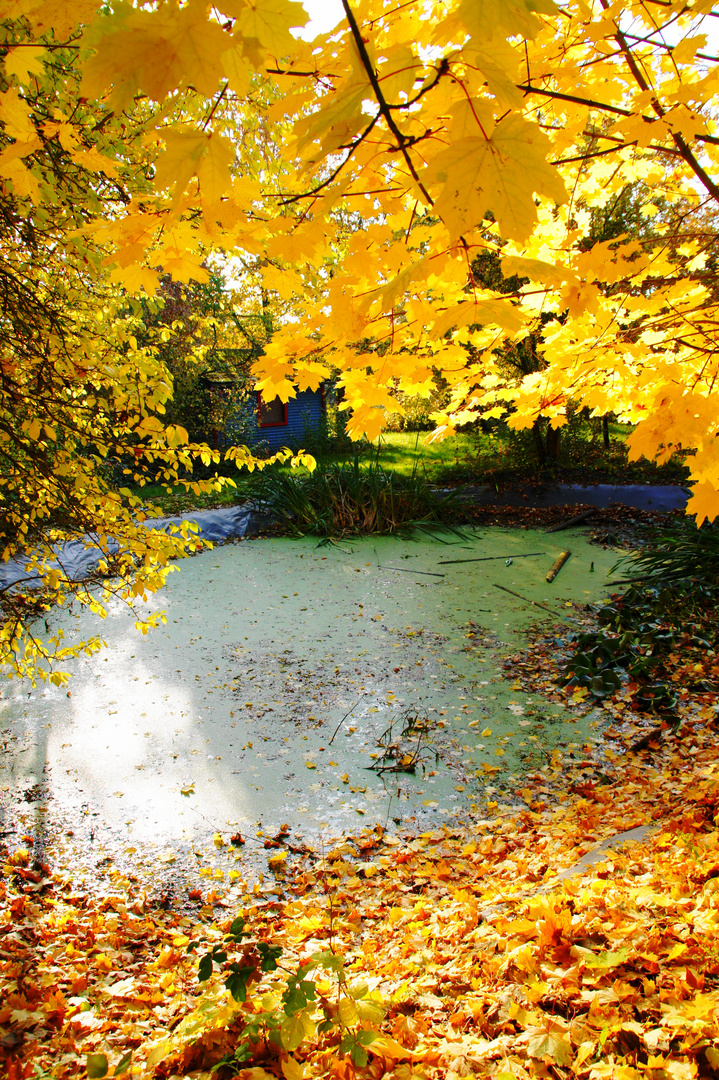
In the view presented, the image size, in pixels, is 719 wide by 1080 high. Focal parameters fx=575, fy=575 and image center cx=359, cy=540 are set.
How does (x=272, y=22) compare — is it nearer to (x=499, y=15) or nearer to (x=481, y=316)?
(x=499, y=15)

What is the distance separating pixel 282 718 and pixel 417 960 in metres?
1.54

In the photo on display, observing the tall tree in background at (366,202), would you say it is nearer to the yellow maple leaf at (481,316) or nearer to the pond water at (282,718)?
the yellow maple leaf at (481,316)

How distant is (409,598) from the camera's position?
414 cm

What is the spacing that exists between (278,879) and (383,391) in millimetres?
1492

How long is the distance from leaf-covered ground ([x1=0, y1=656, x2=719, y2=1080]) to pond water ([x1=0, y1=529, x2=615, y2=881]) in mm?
220

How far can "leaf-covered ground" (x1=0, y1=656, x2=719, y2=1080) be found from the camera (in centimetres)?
90

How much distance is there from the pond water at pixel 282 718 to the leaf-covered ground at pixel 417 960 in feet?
0.72

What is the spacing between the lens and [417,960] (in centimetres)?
125

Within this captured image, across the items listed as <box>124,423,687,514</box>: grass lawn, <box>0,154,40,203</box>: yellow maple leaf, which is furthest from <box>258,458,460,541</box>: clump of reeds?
<box>0,154,40,203</box>: yellow maple leaf

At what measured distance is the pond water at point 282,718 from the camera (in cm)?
208

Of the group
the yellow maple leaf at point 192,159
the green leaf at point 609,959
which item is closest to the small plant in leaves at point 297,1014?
the green leaf at point 609,959

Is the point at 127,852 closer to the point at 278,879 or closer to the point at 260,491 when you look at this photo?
the point at 278,879

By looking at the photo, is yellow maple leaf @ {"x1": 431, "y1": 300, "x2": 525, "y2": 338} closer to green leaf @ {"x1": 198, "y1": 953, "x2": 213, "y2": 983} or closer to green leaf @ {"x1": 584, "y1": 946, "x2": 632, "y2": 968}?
green leaf @ {"x1": 584, "y1": 946, "x2": 632, "y2": 968}

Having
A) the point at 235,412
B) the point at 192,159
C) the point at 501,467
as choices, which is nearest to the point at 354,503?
the point at 501,467
